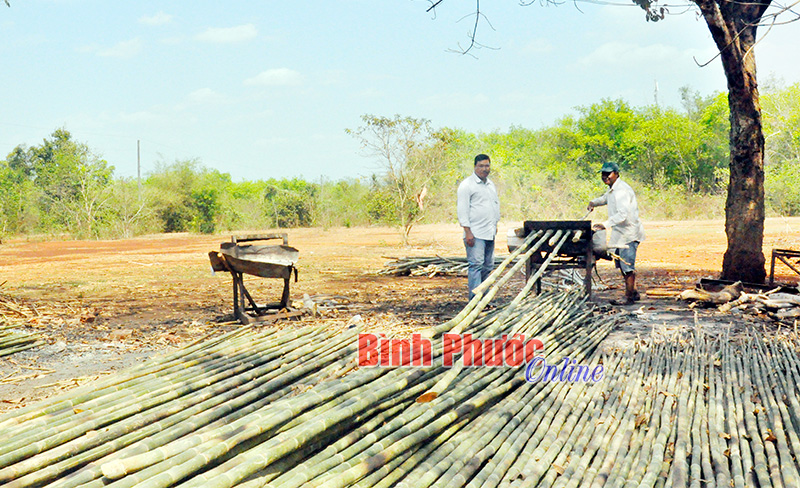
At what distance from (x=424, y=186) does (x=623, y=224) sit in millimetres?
9892

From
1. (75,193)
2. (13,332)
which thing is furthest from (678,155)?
(13,332)

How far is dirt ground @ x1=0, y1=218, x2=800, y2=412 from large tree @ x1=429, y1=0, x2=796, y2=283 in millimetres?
834

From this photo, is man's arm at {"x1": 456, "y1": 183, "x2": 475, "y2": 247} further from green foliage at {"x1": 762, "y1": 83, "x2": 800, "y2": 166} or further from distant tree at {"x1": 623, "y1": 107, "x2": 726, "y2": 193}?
distant tree at {"x1": 623, "y1": 107, "x2": 726, "y2": 193}

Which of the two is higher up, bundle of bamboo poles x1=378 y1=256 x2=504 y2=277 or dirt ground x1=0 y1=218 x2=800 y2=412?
bundle of bamboo poles x1=378 y1=256 x2=504 y2=277

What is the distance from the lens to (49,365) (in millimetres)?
4695

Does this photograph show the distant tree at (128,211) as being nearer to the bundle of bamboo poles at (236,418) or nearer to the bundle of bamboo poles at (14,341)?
the bundle of bamboo poles at (14,341)

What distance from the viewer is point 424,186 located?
16172 mm

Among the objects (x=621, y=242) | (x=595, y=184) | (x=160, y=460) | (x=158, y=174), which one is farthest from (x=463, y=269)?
(x=158, y=174)

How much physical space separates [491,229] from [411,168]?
10102 mm

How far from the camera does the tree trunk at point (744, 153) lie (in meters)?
6.83

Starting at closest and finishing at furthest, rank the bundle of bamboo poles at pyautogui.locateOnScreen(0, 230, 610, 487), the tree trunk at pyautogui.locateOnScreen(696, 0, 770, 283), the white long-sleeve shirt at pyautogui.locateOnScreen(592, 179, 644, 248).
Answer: the bundle of bamboo poles at pyautogui.locateOnScreen(0, 230, 610, 487) → the white long-sleeve shirt at pyautogui.locateOnScreen(592, 179, 644, 248) → the tree trunk at pyautogui.locateOnScreen(696, 0, 770, 283)

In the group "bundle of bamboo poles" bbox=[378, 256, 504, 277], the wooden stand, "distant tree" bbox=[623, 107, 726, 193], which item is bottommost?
"bundle of bamboo poles" bbox=[378, 256, 504, 277]

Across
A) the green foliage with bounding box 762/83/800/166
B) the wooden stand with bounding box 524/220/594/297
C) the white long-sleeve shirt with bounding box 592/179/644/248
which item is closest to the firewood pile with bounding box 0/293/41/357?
the wooden stand with bounding box 524/220/594/297

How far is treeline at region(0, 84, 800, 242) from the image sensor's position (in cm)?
1975
